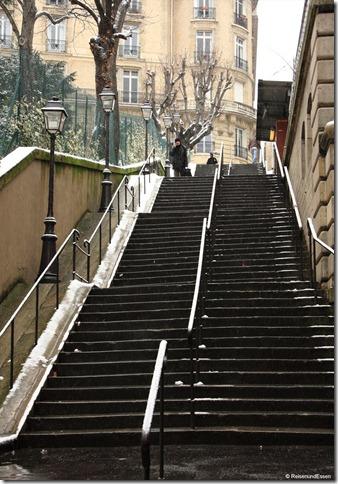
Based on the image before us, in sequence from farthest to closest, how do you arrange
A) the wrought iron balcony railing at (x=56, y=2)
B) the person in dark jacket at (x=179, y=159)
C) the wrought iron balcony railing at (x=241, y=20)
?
the wrought iron balcony railing at (x=241, y=20) → the wrought iron balcony railing at (x=56, y=2) → the person in dark jacket at (x=179, y=159)

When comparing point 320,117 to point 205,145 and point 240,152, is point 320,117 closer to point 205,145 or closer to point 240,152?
point 205,145

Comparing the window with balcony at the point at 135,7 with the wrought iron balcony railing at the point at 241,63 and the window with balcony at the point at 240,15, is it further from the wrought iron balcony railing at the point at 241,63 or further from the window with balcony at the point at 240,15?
the wrought iron balcony railing at the point at 241,63

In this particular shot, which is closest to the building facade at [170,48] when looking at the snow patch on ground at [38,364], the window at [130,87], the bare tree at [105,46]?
the window at [130,87]

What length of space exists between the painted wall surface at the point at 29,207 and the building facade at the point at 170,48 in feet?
138

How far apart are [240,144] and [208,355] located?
51890 millimetres

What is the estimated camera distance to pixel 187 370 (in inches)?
414

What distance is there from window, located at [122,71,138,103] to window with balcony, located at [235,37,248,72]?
753cm

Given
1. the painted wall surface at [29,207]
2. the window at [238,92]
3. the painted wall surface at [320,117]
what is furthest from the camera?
the window at [238,92]

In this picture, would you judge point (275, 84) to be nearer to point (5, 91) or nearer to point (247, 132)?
point (5, 91)

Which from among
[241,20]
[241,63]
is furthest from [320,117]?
[241,20]

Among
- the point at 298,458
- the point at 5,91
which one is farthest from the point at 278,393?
the point at 5,91

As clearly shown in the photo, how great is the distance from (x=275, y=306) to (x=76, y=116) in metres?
11.7

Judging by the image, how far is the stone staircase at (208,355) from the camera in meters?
9.13

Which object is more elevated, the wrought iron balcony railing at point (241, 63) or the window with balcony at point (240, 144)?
the wrought iron balcony railing at point (241, 63)
